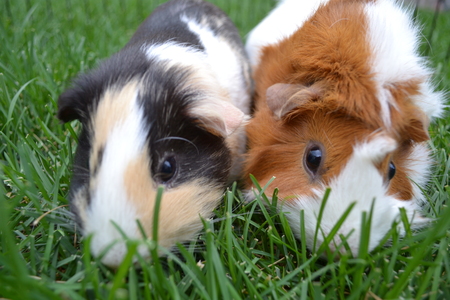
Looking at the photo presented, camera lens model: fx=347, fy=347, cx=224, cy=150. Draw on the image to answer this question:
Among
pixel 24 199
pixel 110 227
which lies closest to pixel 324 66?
pixel 110 227

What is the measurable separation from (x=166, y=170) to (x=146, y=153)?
0.44 feet

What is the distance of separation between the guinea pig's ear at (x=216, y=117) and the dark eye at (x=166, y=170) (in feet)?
0.76

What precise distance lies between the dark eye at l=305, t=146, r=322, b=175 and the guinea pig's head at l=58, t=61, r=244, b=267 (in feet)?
1.22

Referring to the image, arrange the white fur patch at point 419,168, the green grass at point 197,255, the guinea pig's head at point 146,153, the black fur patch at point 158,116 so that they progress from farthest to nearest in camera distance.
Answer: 1. the white fur patch at point 419,168
2. the black fur patch at point 158,116
3. the guinea pig's head at point 146,153
4. the green grass at point 197,255

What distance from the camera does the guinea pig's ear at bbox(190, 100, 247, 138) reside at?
62.1 inches

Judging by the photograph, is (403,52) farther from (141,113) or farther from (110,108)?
(110,108)

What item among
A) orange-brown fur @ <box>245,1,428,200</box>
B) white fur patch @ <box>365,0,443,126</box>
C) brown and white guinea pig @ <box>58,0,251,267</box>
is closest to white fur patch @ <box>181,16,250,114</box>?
brown and white guinea pig @ <box>58,0,251,267</box>

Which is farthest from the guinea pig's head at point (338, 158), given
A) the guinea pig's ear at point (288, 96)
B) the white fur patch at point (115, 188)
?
the white fur patch at point (115, 188)

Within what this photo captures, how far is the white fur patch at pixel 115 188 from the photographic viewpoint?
3.95 ft

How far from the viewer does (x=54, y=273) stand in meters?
1.32

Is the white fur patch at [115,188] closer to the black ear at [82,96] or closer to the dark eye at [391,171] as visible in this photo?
the black ear at [82,96]

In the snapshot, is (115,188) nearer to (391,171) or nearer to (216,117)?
(216,117)

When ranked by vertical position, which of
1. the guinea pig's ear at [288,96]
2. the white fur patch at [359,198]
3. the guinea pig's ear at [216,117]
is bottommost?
the white fur patch at [359,198]

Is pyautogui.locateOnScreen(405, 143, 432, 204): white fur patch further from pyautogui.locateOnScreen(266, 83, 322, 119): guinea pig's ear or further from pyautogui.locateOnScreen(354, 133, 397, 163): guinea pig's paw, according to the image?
pyautogui.locateOnScreen(266, 83, 322, 119): guinea pig's ear
